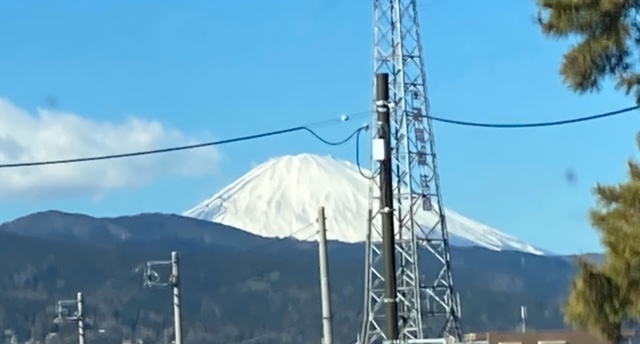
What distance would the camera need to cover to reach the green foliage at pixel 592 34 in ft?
51.3

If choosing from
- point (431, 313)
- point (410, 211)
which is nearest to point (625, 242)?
point (410, 211)

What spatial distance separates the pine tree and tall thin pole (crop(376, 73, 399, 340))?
21.0 ft

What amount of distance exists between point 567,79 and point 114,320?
503 ft

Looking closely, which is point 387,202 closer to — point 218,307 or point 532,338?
point 532,338

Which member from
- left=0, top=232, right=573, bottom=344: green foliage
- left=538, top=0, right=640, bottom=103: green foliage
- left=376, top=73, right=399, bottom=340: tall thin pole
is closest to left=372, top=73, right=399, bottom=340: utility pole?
left=376, top=73, right=399, bottom=340: tall thin pole

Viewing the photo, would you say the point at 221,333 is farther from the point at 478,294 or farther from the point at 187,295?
the point at 478,294

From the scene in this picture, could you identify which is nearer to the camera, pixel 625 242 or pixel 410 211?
pixel 625 242

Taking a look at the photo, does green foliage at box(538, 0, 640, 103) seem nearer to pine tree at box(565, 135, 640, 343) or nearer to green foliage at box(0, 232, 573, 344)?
pine tree at box(565, 135, 640, 343)

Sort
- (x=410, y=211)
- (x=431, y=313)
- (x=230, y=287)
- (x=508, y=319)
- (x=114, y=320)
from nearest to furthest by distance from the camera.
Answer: (x=410, y=211) < (x=431, y=313) < (x=114, y=320) < (x=508, y=319) < (x=230, y=287)

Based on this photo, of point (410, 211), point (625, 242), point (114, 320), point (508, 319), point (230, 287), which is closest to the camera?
point (625, 242)

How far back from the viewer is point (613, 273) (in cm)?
1518

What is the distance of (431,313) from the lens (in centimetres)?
5075

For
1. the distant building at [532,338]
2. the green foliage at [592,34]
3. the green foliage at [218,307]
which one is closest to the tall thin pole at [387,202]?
the green foliage at [592,34]

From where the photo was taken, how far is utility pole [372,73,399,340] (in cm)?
2166
